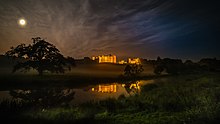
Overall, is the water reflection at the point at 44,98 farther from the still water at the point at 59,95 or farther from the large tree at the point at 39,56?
the large tree at the point at 39,56

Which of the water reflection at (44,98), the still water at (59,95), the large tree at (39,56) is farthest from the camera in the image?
the large tree at (39,56)

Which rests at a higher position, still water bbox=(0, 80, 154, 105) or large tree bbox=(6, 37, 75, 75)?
large tree bbox=(6, 37, 75, 75)

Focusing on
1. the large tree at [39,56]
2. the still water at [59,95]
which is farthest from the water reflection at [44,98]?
the large tree at [39,56]

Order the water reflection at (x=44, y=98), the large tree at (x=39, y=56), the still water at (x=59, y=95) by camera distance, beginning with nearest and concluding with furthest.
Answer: the water reflection at (x=44, y=98) < the still water at (x=59, y=95) < the large tree at (x=39, y=56)

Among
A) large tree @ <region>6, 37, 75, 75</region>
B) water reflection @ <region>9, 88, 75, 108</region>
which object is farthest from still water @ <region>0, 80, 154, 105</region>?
large tree @ <region>6, 37, 75, 75</region>

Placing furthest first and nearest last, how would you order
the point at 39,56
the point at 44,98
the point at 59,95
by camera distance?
the point at 39,56
the point at 59,95
the point at 44,98

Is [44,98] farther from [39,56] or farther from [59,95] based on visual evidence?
[39,56]

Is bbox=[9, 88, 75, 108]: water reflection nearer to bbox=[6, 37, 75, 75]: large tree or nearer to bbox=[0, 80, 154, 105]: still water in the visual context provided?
bbox=[0, 80, 154, 105]: still water

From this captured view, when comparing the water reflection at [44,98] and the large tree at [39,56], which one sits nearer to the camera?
the water reflection at [44,98]

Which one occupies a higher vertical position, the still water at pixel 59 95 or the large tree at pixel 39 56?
the large tree at pixel 39 56

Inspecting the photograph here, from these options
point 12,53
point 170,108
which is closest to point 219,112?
→ point 170,108

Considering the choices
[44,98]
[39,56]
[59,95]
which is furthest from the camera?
[39,56]

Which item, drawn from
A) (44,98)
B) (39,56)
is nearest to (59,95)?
(44,98)

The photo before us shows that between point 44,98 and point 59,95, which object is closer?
point 44,98
